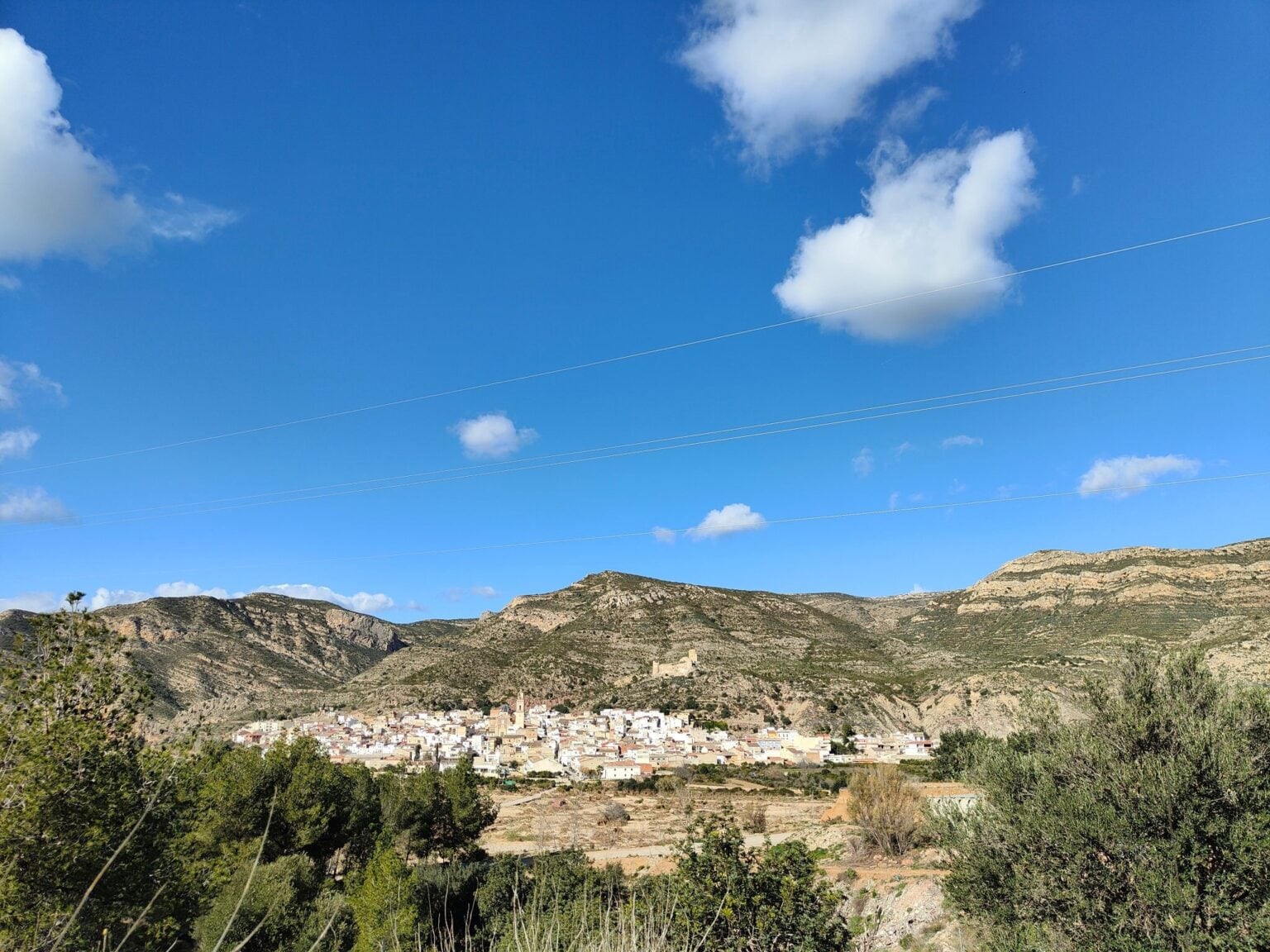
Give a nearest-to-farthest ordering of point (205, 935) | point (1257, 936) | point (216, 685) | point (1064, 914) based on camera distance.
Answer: point (1257, 936), point (1064, 914), point (205, 935), point (216, 685)

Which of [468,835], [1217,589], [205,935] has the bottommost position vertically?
[468,835]

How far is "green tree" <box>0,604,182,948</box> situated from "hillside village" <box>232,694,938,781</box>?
5039 centimetres

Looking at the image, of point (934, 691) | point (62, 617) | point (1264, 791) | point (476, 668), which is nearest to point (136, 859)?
point (62, 617)

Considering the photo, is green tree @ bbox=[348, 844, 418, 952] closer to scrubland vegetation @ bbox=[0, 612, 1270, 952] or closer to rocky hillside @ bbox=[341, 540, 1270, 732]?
scrubland vegetation @ bbox=[0, 612, 1270, 952]

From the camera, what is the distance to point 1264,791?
939 cm

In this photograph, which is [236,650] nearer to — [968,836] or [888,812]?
[888,812]

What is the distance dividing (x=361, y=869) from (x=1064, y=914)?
85.0 feet

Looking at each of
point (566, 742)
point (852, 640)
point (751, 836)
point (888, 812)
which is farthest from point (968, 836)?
point (852, 640)

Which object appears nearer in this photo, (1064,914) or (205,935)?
(1064,914)

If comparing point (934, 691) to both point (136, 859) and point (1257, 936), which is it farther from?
point (136, 859)

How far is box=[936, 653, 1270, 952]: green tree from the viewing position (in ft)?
29.6

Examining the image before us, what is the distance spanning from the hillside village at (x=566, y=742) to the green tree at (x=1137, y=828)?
2101 inches

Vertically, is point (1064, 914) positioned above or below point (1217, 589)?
below

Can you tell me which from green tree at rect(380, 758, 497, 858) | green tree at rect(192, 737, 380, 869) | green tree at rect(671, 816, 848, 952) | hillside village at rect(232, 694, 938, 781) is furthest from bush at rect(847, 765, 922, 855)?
hillside village at rect(232, 694, 938, 781)
